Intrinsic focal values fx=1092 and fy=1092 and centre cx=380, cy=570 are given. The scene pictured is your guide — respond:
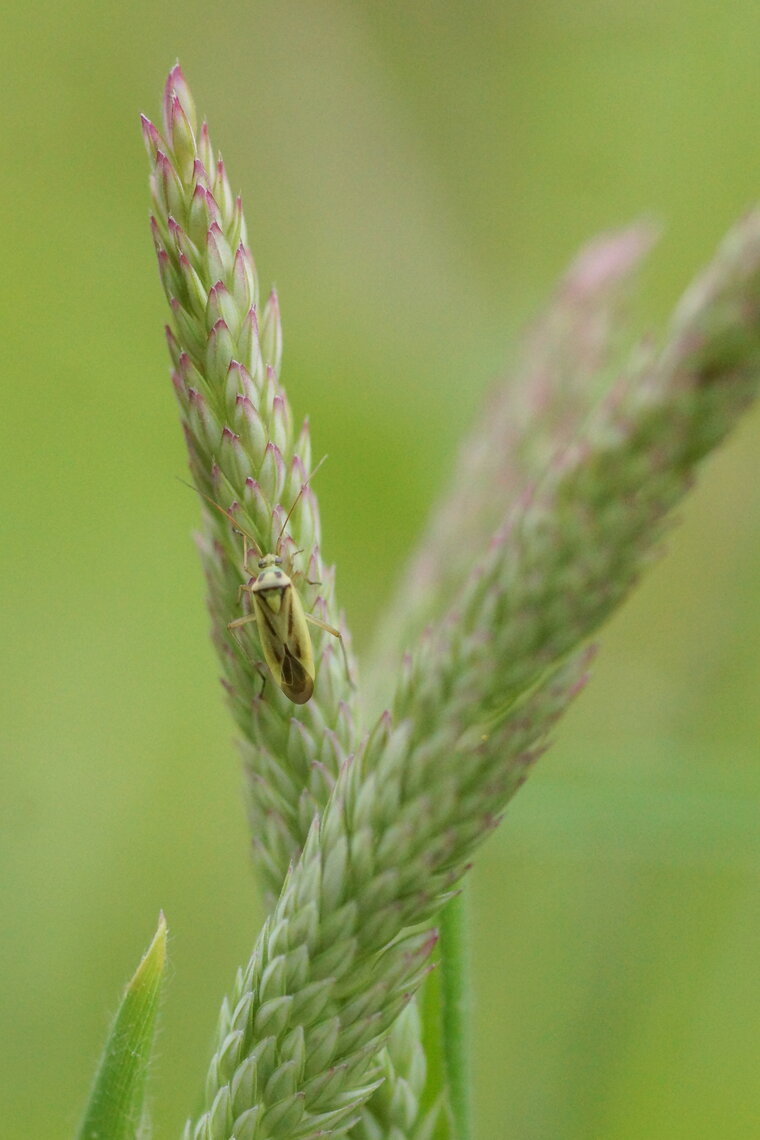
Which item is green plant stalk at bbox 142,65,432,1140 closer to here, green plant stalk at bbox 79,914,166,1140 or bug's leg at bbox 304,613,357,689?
bug's leg at bbox 304,613,357,689

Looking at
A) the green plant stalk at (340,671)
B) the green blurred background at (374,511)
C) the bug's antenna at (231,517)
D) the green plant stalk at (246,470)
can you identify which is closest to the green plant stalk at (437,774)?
the green plant stalk at (340,671)

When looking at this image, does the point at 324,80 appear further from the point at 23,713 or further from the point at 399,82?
the point at 23,713

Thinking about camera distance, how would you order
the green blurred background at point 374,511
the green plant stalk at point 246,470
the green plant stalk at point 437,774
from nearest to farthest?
the green plant stalk at point 437,774, the green plant stalk at point 246,470, the green blurred background at point 374,511

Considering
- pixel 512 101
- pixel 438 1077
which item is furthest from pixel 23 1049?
pixel 512 101

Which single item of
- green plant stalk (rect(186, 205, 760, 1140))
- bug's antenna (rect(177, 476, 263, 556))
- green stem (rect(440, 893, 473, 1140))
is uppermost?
bug's antenna (rect(177, 476, 263, 556))

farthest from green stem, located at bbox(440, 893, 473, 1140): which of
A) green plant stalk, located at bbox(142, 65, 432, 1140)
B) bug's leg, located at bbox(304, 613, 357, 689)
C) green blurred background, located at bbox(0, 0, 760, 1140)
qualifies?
green blurred background, located at bbox(0, 0, 760, 1140)

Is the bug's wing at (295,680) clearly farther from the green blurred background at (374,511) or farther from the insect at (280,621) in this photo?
the green blurred background at (374,511)
